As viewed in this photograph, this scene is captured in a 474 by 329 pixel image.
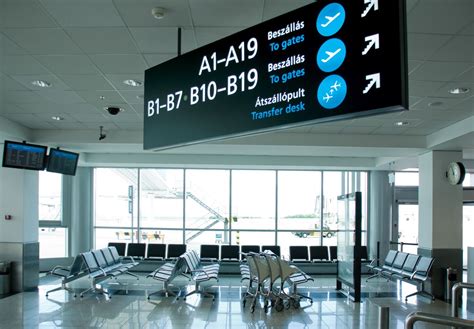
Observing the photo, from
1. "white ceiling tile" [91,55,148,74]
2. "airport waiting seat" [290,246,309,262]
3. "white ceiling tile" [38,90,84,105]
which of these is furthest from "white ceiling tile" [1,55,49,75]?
"airport waiting seat" [290,246,309,262]

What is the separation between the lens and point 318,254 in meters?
11.6

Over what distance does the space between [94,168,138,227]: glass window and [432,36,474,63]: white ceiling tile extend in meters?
10.2

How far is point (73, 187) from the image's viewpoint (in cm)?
1200

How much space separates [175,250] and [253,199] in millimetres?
2817

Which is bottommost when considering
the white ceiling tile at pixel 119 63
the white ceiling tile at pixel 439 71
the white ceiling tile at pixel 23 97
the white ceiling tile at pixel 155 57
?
the white ceiling tile at pixel 23 97

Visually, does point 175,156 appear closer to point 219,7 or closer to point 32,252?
Answer: point 32,252

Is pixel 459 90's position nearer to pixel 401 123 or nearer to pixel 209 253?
pixel 401 123

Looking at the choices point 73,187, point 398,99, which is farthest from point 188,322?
point 73,187

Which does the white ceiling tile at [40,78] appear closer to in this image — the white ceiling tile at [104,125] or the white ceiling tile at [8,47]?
the white ceiling tile at [8,47]

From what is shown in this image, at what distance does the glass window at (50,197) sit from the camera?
1168 centimetres

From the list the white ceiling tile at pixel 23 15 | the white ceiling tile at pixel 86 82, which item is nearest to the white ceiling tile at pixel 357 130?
the white ceiling tile at pixel 86 82

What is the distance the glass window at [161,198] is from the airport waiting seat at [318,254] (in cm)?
399

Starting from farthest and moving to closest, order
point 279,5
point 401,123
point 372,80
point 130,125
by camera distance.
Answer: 1. point 130,125
2. point 401,123
3. point 279,5
4. point 372,80

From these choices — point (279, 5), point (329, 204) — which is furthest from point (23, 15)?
point (329, 204)
